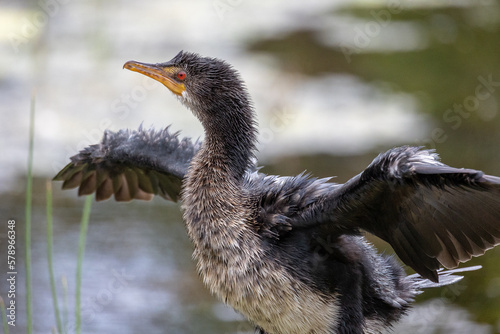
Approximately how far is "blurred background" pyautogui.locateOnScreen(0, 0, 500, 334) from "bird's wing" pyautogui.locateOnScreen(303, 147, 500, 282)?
2359 mm

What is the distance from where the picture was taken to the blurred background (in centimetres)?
721

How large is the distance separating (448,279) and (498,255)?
2.53 meters

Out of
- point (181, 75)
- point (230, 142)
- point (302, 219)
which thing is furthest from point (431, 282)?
point (181, 75)

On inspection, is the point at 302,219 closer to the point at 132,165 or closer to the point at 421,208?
the point at 421,208

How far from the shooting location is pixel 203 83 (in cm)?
538

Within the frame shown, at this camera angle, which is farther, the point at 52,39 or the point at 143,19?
the point at 143,19

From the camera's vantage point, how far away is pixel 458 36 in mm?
13094

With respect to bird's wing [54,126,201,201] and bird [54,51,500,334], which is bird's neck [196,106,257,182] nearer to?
bird [54,51,500,334]

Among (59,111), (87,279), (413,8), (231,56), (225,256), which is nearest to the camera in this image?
(225,256)

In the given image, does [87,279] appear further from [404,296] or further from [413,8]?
[413,8]

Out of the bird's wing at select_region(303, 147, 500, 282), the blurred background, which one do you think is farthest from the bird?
the blurred background

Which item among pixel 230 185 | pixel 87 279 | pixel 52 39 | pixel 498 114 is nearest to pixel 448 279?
pixel 230 185

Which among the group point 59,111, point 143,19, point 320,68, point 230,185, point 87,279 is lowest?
point 87,279

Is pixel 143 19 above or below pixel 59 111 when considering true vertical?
above
